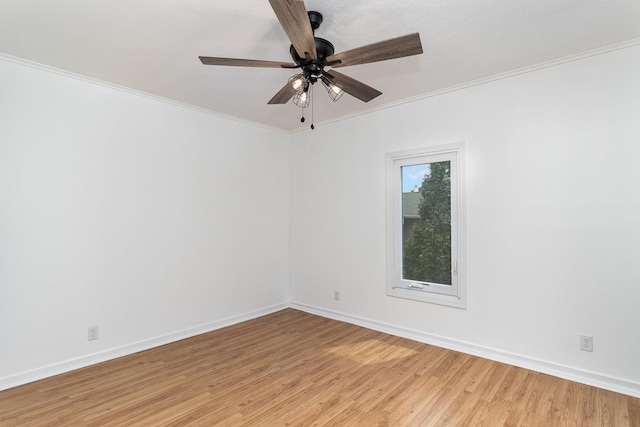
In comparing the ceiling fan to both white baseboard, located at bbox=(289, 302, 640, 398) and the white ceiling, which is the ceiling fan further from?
white baseboard, located at bbox=(289, 302, 640, 398)

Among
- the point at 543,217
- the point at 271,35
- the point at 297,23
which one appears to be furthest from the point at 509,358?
the point at 271,35

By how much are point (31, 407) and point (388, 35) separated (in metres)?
3.72

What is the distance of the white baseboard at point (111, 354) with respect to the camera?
2668mm

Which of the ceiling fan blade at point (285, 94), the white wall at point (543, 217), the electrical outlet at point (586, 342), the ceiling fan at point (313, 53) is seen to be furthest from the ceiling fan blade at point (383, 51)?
the electrical outlet at point (586, 342)

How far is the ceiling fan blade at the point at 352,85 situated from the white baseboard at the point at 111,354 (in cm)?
312

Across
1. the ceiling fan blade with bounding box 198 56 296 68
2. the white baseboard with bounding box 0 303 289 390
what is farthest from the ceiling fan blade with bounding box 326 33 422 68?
the white baseboard with bounding box 0 303 289 390

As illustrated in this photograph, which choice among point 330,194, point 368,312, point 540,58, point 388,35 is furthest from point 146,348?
point 540,58

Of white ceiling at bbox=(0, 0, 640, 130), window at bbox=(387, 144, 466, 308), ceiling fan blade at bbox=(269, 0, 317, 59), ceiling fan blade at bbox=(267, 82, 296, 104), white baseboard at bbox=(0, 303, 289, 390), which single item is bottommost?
white baseboard at bbox=(0, 303, 289, 390)

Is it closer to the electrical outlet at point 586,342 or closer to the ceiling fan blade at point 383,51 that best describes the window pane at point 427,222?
the electrical outlet at point 586,342

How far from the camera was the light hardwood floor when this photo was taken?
2.22m

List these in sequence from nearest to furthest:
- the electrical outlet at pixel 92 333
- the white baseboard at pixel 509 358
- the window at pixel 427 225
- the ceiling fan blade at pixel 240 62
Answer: the ceiling fan blade at pixel 240 62 → the white baseboard at pixel 509 358 → the electrical outlet at pixel 92 333 → the window at pixel 427 225

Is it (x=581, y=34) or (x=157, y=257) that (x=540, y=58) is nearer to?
(x=581, y=34)

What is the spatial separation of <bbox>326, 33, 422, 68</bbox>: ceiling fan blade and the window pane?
1.85 m

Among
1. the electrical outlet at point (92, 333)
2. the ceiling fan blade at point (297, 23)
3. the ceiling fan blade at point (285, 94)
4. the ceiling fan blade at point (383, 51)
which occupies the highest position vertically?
the ceiling fan blade at point (297, 23)
